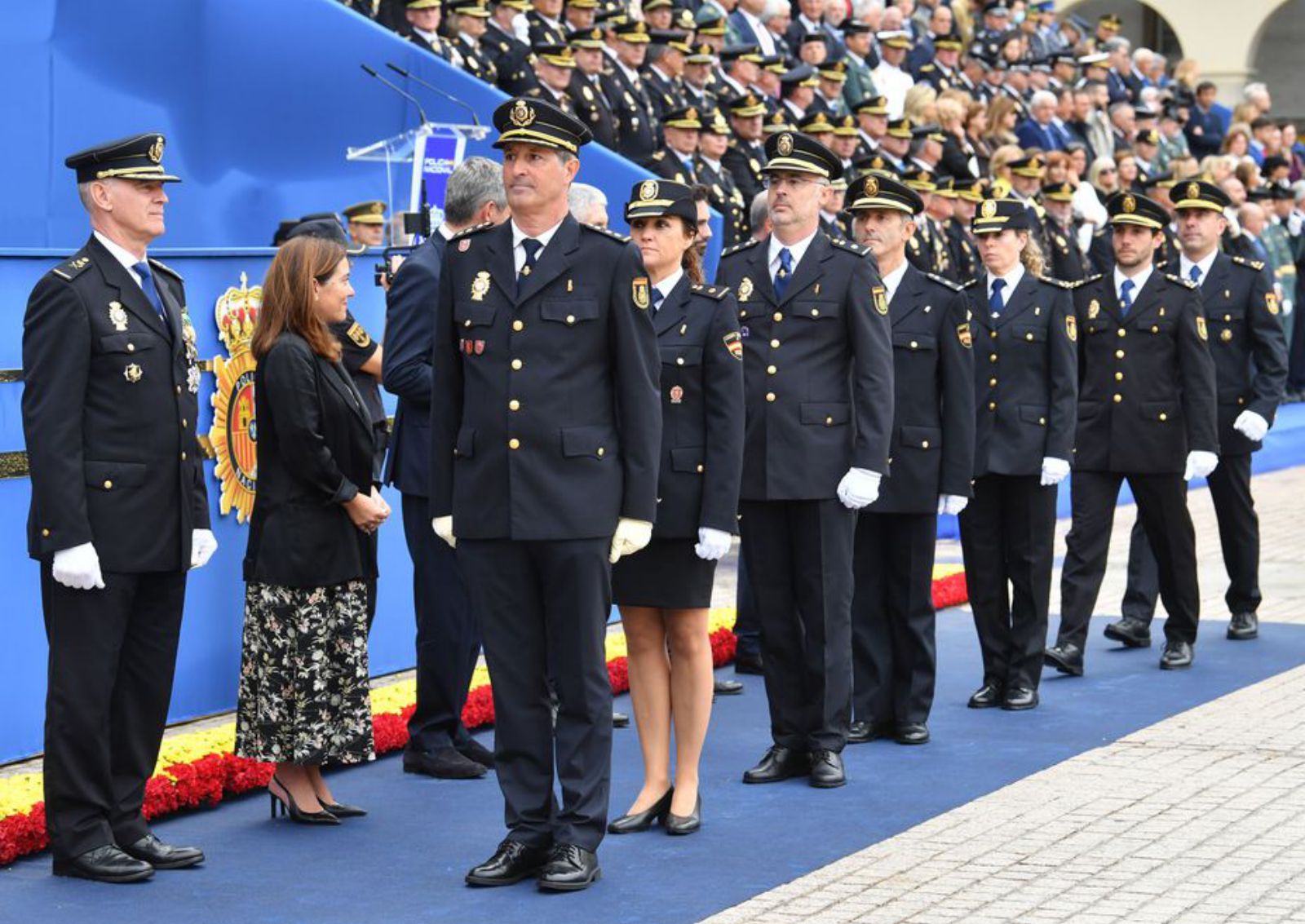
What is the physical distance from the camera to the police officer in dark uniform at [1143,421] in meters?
9.45

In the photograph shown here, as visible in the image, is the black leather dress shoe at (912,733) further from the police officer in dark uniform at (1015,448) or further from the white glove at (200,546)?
the white glove at (200,546)

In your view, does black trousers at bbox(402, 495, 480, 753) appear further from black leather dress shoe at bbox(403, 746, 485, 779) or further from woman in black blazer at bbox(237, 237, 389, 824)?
woman in black blazer at bbox(237, 237, 389, 824)

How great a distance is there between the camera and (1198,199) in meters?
10.2

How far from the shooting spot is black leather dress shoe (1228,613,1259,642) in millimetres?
10297

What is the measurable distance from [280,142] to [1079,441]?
5.56 metres

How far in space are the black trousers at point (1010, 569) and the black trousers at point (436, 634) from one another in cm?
222

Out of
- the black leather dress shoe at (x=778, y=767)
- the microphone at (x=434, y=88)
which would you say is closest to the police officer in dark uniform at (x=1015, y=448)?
→ the black leather dress shoe at (x=778, y=767)

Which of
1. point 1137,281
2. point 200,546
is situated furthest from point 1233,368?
point 200,546

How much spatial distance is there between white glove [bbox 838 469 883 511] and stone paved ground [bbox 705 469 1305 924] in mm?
1022

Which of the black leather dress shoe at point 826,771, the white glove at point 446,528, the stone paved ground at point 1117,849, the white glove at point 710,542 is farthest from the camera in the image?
the black leather dress shoe at point 826,771

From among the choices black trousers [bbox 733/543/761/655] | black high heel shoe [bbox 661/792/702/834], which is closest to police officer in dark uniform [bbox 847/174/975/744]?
black trousers [bbox 733/543/761/655]

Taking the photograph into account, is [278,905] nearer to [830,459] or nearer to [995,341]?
[830,459]

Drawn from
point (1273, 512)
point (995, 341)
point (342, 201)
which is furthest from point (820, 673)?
point (1273, 512)

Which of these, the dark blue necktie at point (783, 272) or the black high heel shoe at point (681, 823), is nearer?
the black high heel shoe at point (681, 823)
